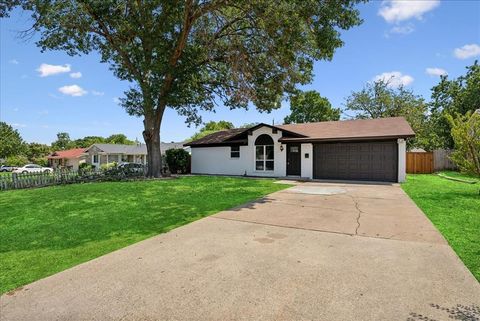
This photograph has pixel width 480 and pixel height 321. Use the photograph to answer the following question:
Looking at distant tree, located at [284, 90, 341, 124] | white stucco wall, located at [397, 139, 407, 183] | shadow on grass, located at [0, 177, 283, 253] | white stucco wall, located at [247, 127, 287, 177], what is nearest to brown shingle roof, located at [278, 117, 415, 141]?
white stucco wall, located at [397, 139, 407, 183]

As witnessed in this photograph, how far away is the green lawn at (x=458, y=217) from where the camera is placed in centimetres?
467

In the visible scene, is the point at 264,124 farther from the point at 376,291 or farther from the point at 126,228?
the point at 376,291

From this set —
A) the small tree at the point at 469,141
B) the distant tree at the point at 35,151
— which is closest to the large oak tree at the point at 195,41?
the small tree at the point at 469,141

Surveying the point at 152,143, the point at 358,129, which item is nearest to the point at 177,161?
the point at 152,143

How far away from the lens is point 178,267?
13.9 feet

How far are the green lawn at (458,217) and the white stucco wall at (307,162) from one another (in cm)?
717

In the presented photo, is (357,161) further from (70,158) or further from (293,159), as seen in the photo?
(70,158)

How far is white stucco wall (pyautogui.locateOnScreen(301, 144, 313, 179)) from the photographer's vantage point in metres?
18.2

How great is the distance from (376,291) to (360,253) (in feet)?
4.37

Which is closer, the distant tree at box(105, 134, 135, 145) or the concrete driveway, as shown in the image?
the concrete driveway

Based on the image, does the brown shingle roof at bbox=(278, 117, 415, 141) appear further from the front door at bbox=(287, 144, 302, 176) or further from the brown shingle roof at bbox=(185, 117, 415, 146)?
Answer: the front door at bbox=(287, 144, 302, 176)

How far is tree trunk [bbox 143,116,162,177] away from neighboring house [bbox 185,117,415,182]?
15.5ft

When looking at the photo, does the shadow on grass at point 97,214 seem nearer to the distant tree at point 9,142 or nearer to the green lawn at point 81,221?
the green lawn at point 81,221

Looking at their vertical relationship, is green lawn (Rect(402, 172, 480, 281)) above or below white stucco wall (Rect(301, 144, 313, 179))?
below
